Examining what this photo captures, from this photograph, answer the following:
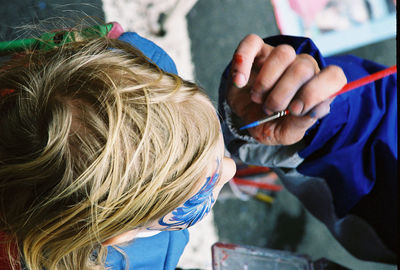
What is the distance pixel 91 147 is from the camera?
0.40 m

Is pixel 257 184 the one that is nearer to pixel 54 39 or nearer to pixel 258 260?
pixel 258 260

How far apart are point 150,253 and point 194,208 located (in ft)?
0.59

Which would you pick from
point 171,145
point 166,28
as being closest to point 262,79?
point 171,145

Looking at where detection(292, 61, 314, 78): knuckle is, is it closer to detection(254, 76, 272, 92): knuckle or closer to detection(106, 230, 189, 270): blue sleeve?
detection(254, 76, 272, 92): knuckle

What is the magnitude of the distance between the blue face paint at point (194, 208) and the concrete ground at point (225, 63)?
56 cm

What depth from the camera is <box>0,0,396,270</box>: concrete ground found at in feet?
3.52

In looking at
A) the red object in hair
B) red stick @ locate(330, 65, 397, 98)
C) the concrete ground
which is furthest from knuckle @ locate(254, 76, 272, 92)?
the concrete ground

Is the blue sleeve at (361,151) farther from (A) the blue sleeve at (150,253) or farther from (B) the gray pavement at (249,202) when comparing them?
(B) the gray pavement at (249,202)

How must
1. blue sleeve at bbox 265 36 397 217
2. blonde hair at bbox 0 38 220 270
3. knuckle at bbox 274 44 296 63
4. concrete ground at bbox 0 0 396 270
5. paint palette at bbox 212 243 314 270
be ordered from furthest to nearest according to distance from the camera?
1. concrete ground at bbox 0 0 396 270
2. paint palette at bbox 212 243 314 270
3. blue sleeve at bbox 265 36 397 217
4. knuckle at bbox 274 44 296 63
5. blonde hair at bbox 0 38 220 270

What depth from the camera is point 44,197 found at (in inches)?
16.8

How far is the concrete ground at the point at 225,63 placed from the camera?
1.07 metres

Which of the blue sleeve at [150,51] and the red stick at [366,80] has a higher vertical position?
the blue sleeve at [150,51]

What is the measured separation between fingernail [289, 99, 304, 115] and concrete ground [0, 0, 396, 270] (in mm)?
596

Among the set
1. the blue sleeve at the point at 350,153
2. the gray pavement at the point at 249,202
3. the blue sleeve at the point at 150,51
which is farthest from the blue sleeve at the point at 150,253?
the gray pavement at the point at 249,202
